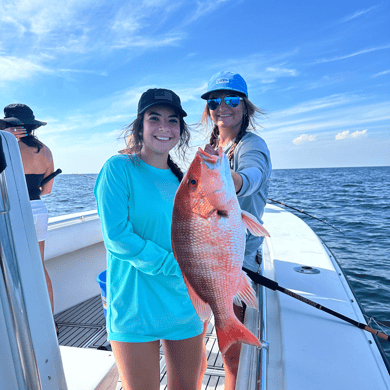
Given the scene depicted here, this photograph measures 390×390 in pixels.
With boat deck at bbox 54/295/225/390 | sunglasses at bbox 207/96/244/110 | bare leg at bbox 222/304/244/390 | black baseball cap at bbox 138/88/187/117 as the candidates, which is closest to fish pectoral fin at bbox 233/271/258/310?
black baseball cap at bbox 138/88/187/117

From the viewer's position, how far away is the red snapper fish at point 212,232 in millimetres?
1136

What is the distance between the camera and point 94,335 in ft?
12.0

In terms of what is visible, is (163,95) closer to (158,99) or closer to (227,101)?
(158,99)

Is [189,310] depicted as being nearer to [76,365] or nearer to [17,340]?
[76,365]

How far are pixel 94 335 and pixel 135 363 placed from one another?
2.45m

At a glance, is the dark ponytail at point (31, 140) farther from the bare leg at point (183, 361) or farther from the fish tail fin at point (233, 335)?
the fish tail fin at point (233, 335)

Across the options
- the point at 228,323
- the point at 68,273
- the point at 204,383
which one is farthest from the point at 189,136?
the point at 68,273

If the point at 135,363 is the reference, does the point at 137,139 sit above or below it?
above

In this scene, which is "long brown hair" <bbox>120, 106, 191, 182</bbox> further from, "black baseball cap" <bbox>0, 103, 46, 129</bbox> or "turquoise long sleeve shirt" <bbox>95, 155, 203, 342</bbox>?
"black baseball cap" <bbox>0, 103, 46, 129</bbox>

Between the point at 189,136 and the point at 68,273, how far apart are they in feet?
11.0

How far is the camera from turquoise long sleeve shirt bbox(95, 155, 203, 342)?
150 cm

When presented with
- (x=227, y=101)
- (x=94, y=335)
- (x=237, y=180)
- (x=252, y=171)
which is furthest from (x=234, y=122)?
(x=94, y=335)

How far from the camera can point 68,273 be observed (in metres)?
4.43

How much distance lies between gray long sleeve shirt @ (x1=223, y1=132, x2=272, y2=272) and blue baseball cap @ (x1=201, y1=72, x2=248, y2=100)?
328 mm
